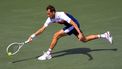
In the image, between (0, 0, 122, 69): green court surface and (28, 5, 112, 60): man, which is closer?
(28, 5, 112, 60): man

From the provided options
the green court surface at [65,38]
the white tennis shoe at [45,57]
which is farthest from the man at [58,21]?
the green court surface at [65,38]

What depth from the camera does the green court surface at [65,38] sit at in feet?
33.7

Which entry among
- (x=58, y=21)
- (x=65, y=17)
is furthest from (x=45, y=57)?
(x=65, y=17)

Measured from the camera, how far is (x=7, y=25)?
14422 millimetres

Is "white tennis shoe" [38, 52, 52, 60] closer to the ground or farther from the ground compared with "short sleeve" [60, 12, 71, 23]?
closer to the ground

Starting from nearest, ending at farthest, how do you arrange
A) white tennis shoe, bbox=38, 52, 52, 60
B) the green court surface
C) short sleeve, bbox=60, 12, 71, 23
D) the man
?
the man < short sleeve, bbox=60, 12, 71, 23 < the green court surface < white tennis shoe, bbox=38, 52, 52, 60

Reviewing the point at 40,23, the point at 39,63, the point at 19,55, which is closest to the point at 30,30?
the point at 40,23

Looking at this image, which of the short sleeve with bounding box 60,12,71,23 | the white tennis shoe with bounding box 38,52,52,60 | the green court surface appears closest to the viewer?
the short sleeve with bounding box 60,12,71,23

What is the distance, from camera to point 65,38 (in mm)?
12445

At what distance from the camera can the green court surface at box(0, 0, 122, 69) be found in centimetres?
1026

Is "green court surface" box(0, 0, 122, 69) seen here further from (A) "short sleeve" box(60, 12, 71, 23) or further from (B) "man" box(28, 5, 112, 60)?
(A) "short sleeve" box(60, 12, 71, 23)

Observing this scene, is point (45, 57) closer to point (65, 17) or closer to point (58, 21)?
point (58, 21)

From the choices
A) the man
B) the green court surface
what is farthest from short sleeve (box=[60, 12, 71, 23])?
the green court surface

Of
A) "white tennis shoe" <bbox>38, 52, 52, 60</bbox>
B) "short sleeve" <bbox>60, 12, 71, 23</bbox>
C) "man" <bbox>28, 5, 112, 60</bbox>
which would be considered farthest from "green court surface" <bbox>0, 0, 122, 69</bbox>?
"short sleeve" <bbox>60, 12, 71, 23</bbox>
